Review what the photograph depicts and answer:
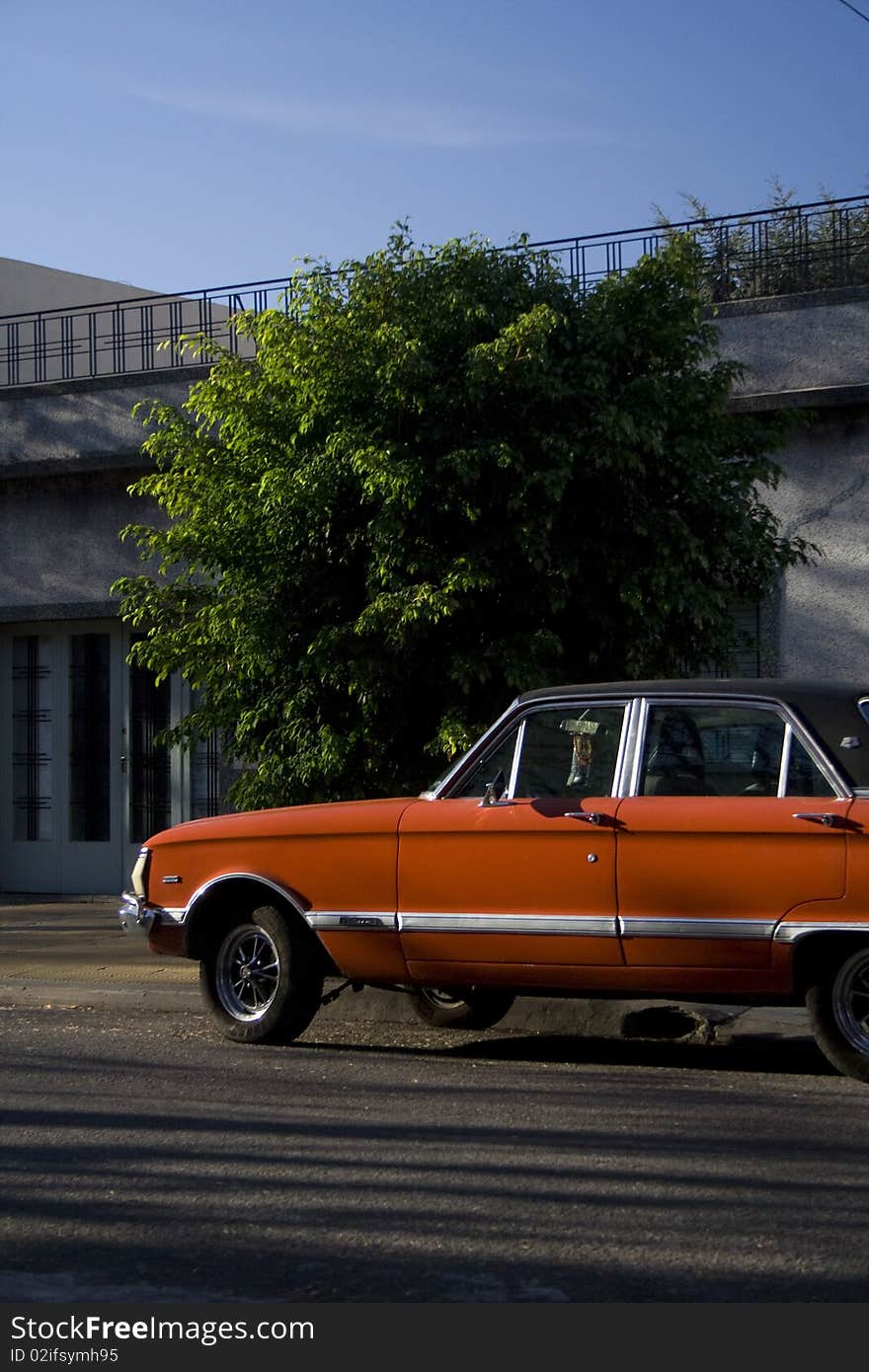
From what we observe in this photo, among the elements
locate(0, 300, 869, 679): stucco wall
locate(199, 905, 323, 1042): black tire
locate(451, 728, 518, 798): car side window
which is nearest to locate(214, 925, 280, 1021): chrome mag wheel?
locate(199, 905, 323, 1042): black tire

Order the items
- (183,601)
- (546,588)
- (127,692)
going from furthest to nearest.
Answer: (127,692), (183,601), (546,588)

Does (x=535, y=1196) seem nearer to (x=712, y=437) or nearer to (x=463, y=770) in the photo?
(x=463, y=770)

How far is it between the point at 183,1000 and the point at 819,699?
4.27m

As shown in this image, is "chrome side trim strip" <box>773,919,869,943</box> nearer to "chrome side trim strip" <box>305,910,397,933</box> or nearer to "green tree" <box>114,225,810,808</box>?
"chrome side trim strip" <box>305,910,397,933</box>

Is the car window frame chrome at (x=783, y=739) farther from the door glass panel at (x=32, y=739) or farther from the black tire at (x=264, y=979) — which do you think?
the door glass panel at (x=32, y=739)

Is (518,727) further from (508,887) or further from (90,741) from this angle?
(90,741)

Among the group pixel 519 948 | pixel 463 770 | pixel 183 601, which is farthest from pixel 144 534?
pixel 519 948

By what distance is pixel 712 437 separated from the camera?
33.0 feet

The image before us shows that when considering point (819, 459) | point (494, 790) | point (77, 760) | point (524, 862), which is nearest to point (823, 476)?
point (819, 459)

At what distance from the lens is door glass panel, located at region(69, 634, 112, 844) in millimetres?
15930

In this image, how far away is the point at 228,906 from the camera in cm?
845

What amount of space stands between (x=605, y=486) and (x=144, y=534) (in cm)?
333

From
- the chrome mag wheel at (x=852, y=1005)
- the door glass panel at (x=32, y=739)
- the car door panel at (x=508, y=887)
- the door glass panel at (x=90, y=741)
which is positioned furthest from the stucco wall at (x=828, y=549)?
the door glass panel at (x=32, y=739)

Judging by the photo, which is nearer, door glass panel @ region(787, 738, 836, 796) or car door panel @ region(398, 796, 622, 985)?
door glass panel @ region(787, 738, 836, 796)
